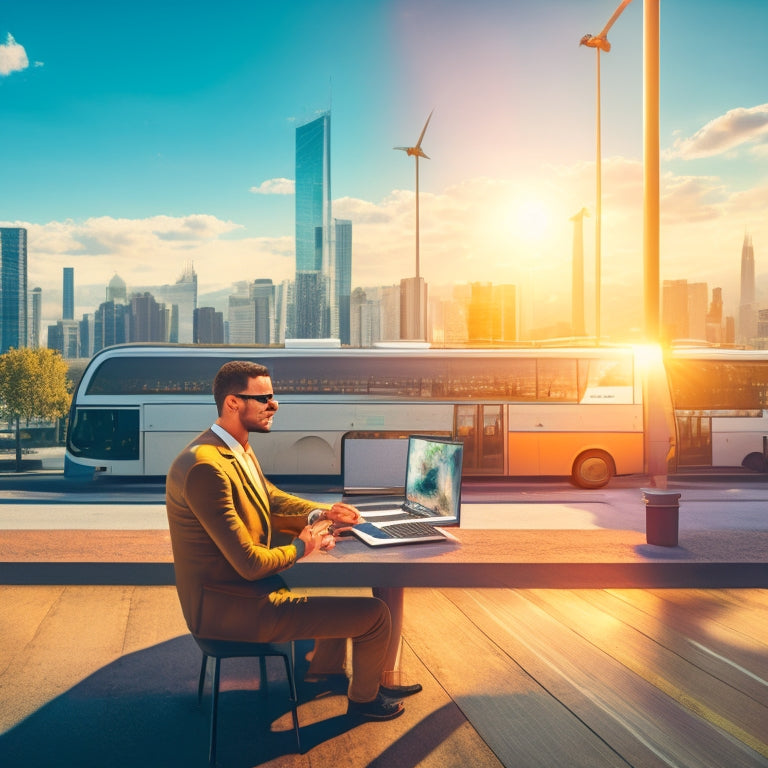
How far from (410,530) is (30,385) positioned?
3386 centimetres

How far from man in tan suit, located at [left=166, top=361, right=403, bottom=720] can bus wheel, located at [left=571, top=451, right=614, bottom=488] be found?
1266cm

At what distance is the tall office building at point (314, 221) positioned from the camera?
10656cm

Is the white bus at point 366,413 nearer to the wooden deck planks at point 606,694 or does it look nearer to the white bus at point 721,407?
the white bus at point 721,407

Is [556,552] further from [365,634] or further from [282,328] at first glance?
[282,328]

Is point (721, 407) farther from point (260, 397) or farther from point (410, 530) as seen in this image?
point (260, 397)

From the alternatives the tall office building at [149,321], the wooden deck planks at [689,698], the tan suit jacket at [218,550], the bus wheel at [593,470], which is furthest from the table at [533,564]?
the tall office building at [149,321]

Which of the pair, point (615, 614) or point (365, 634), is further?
point (615, 614)

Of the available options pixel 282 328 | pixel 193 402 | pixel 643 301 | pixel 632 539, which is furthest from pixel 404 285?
pixel 282 328

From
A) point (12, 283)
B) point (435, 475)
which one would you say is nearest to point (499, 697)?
point (435, 475)

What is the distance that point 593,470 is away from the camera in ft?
52.0

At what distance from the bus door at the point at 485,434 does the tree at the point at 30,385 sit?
25.0 metres

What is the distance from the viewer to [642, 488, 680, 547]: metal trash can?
5.28 metres

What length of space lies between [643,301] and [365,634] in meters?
4.53

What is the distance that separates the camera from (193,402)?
15.8m
